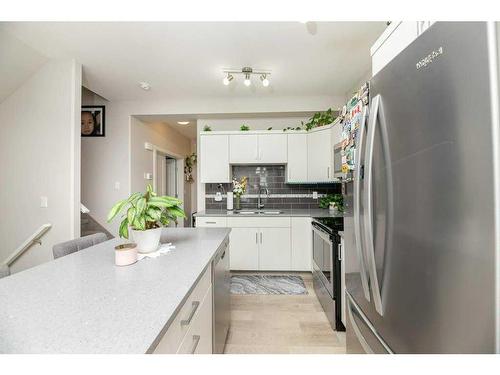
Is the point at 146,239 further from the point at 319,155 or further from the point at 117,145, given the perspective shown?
the point at 117,145

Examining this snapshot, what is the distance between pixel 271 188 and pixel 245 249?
3.61ft

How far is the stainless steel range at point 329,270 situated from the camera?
1910 millimetres

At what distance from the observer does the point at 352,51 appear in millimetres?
2312

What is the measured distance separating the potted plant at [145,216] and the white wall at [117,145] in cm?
255

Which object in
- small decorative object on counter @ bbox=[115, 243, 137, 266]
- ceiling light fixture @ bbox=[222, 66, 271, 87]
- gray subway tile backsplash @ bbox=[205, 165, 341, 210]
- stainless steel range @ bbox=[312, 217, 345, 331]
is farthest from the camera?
gray subway tile backsplash @ bbox=[205, 165, 341, 210]

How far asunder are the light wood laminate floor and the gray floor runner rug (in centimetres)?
12

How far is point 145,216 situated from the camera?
1.15 metres

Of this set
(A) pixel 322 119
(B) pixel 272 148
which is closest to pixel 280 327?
(B) pixel 272 148

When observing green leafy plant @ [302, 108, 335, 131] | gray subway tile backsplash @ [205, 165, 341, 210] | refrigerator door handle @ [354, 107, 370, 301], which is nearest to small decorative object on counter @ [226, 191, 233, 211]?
gray subway tile backsplash @ [205, 165, 341, 210]

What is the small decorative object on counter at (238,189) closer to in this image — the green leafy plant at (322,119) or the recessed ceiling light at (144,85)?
the green leafy plant at (322,119)

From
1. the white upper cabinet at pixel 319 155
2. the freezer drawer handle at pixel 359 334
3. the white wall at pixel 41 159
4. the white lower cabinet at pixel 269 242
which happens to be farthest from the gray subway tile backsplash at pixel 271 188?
the freezer drawer handle at pixel 359 334

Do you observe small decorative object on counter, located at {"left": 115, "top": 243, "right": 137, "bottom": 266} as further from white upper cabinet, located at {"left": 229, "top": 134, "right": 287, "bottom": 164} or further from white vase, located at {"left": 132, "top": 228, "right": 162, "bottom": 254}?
white upper cabinet, located at {"left": 229, "top": 134, "right": 287, "bottom": 164}

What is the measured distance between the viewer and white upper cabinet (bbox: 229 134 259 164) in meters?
3.45

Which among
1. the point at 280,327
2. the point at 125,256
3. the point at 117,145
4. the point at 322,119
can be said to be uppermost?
the point at 322,119
